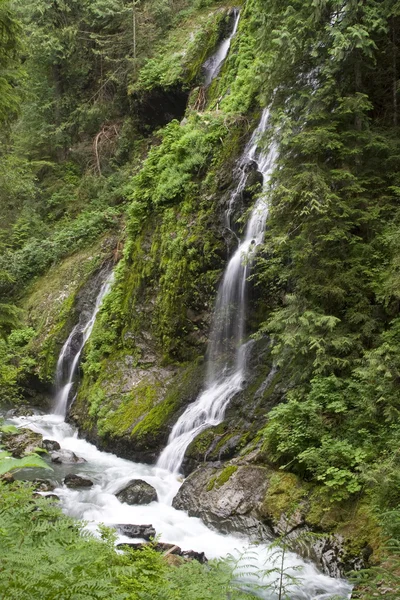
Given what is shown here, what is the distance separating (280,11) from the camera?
29.2ft

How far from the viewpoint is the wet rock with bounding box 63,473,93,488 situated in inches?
362

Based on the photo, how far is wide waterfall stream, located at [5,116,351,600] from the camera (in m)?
6.68

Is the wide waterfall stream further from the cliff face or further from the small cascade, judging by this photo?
the small cascade

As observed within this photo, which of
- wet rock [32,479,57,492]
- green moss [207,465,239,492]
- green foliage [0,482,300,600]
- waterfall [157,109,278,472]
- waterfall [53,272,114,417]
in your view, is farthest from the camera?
waterfall [53,272,114,417]

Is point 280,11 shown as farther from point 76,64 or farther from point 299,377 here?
point 76,64

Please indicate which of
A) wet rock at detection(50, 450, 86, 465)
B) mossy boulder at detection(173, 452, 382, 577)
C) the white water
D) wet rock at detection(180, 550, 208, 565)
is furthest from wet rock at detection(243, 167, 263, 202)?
wet rock at detection(180, 550, 208, 565)

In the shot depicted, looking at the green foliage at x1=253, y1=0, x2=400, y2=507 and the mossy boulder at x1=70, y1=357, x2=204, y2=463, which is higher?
the green foliage at x1=253, y1=0, x2=400, y2=507

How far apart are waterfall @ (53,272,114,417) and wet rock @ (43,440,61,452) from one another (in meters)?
2.74

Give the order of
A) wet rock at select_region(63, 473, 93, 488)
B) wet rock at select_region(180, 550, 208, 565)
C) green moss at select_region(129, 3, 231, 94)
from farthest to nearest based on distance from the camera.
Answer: green moss at select_region(129, 3, 231, 94) < wet rock at select_region(63, 473, 93, 488) < wet rock at select_region(180, 550, 208, 565)

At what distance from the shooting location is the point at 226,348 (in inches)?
431

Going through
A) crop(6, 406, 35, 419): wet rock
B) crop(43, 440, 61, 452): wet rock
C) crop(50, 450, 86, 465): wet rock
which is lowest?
crop(50, 450, 86, 465): wet rock

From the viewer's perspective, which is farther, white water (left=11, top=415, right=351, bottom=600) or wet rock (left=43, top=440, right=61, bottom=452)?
wet rock (left=43, top=440, right=61, bottom=452)

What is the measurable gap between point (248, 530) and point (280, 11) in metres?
8.56

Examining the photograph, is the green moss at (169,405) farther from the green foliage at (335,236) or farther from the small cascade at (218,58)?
the small cascade at (218,58)
